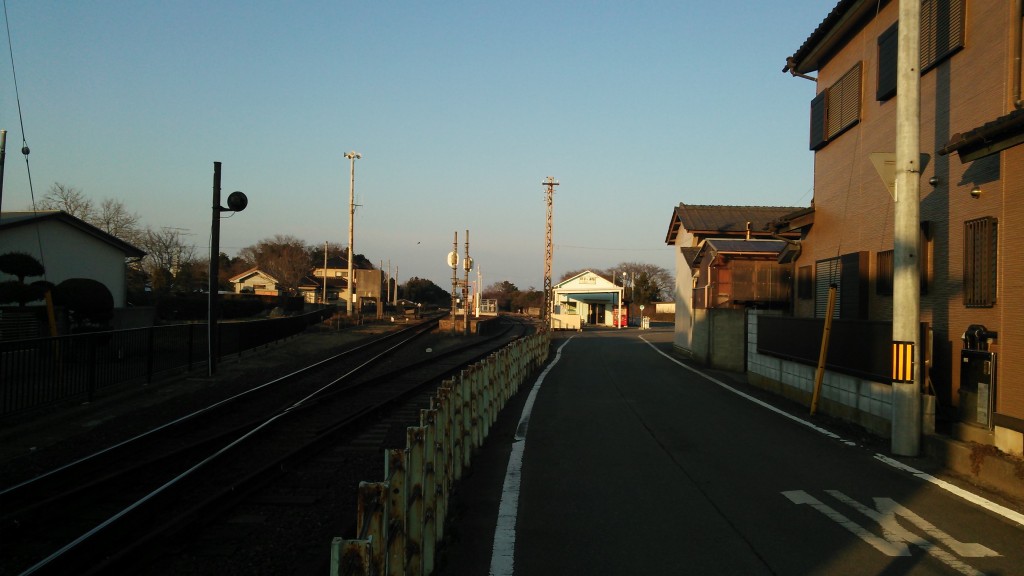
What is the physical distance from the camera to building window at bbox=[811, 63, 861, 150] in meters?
15.1

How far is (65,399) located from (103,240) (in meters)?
23.6

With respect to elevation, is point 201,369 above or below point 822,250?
below

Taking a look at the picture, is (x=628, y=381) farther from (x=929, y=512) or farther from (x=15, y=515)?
(x=15, y=515)

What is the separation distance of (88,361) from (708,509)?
36.7 ft

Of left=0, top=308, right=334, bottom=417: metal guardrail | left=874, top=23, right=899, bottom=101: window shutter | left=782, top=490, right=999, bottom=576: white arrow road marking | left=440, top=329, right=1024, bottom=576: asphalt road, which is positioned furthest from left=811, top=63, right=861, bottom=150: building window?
left=0, top=308, right=334, bottom=417: metal guardrail

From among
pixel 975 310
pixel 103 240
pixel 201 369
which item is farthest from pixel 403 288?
pixel 975 310

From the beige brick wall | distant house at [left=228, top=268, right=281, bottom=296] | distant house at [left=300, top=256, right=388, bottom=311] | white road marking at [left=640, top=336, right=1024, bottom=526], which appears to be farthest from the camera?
distant house at [left=228, top=268, right=281, bottom=296]

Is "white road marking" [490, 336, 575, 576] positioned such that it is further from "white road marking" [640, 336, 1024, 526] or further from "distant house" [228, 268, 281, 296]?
"distant house" [228, 268, 281, 296]

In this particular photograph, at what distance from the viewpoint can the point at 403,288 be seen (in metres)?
129

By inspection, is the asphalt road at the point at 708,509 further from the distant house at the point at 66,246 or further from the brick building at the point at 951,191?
the distant house at the point at 66,246

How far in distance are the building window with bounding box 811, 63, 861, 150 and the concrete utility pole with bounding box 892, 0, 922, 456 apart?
5.72 metres

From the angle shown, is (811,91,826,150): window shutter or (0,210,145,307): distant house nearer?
(811,91,826,150): window shutter

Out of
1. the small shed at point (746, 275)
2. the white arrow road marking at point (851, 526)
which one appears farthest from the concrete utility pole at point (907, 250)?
the small shed at point (746, 275)

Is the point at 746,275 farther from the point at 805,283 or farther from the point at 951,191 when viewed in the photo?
the point at 951,191
